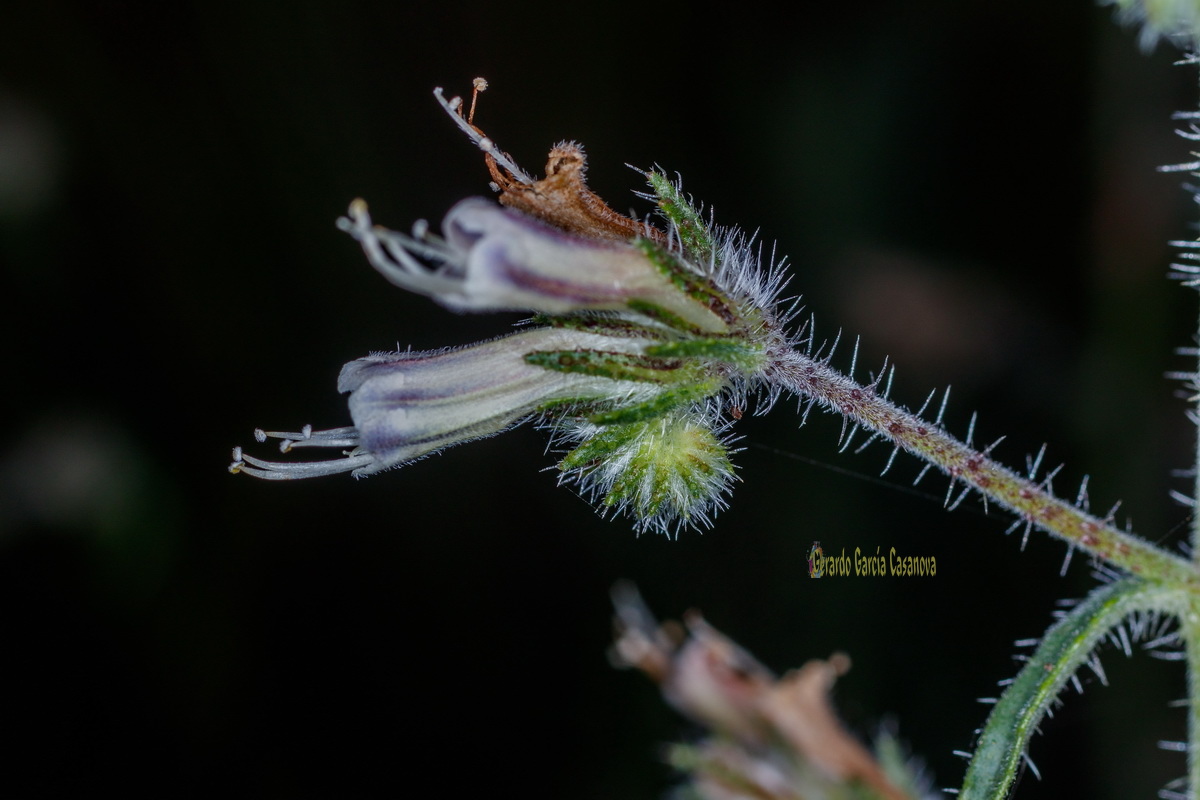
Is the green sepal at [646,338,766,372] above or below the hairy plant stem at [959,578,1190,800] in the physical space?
above

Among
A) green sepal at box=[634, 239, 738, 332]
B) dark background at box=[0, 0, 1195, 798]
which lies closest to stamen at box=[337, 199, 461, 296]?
green sepal at box=[634, 239, 738, 332]

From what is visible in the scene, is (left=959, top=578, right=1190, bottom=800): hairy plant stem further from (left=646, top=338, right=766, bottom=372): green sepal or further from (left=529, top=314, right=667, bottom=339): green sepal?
(left=529, top=314, right=667, bottom=339): green sepal

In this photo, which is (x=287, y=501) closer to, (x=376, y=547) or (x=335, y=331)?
(x=376, y=547)

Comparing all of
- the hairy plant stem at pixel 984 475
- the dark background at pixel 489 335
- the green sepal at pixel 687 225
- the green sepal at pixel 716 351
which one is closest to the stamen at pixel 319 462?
the green sepal at pixel 716 351

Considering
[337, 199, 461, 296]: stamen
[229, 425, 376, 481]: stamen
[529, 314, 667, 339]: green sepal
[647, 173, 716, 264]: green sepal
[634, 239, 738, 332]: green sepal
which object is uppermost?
[647, 173, 716, 264]: green sepal

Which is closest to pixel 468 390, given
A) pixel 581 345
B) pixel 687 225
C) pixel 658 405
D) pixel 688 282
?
pixel 581 345

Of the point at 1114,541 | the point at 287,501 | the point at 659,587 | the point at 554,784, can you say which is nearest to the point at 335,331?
the point at 287,501
